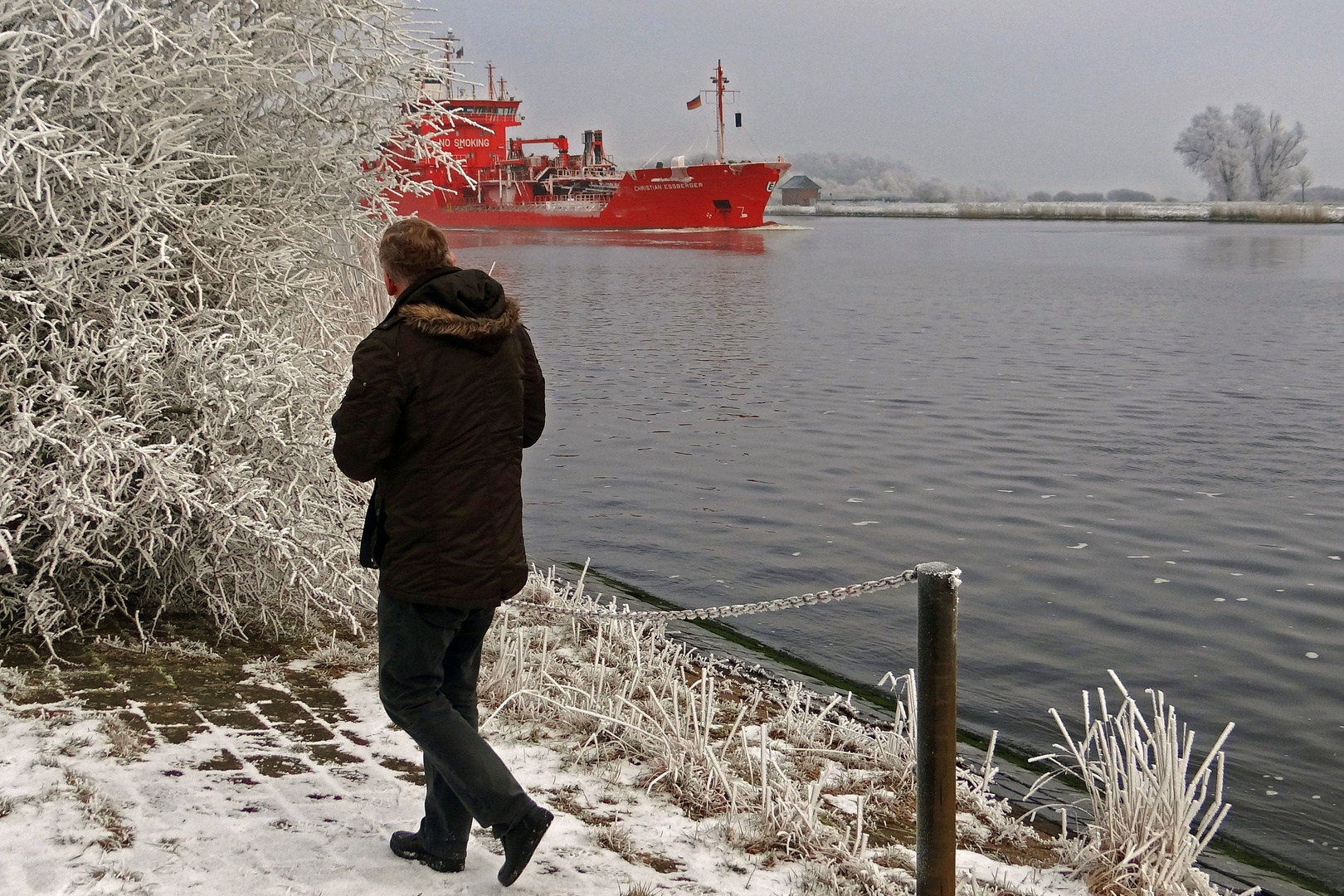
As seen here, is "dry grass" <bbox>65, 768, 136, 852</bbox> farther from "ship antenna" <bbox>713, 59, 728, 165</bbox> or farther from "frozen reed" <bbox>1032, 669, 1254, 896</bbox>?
"ship antenna" <bbox>713, 59, 728, 165</bbox>

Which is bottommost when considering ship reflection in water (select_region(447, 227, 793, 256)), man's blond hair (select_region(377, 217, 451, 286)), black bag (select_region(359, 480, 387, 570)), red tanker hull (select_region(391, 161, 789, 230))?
black bag (select_region(359, 480, 387, 570))

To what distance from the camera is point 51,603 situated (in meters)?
5.27

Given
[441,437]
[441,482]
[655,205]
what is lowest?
[441,482]

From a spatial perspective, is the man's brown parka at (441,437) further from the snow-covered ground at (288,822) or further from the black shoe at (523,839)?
the snow-covered ground at (288,822)

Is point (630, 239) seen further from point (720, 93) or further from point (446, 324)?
point (446, 324)

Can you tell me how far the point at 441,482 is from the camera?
3.22 metres

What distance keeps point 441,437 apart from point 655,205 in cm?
7505

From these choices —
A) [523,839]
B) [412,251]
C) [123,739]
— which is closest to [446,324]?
[412,251]

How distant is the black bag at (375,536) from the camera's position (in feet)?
10.8

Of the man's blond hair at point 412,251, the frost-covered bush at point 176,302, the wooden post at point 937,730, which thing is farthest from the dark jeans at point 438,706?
the frost-covered bush at point 176,302

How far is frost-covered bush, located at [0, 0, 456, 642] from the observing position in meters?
4.82

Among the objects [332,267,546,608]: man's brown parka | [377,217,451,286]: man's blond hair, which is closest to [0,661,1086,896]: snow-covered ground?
[332,267,546,608]: man's brown parka

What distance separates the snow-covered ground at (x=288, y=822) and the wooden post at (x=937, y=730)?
0.42 m

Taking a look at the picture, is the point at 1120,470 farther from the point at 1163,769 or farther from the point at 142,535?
the point at 142,535
